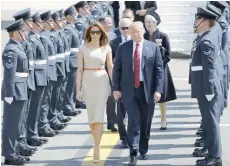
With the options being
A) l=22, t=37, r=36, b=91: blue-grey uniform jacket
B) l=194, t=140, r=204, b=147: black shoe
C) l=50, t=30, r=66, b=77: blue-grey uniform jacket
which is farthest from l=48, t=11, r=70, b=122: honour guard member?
l=194, t=140, r=204, b=147: black shoe

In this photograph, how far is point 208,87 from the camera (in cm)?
1235

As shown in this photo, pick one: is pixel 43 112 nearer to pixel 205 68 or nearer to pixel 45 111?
pixel 45 111

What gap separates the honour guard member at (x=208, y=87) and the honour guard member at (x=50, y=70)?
277cm

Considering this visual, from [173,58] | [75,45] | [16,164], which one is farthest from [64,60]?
[173,58]

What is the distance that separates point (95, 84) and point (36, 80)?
1382 mm

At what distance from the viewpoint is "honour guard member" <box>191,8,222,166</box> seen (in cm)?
1236

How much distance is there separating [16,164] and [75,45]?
4.31 m

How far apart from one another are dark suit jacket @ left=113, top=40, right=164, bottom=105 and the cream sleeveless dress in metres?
0.17

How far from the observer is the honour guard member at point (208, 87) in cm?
1236

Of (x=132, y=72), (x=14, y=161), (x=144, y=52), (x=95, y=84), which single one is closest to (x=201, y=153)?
(x=132, y=72)

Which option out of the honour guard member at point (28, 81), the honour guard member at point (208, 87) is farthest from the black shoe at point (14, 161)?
the honour guard member at point (208, 87)

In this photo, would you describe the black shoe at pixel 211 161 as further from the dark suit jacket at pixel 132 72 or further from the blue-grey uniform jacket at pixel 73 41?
the blue-grey uniform jacket at pixel 73 41

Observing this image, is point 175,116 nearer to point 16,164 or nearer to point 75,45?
point 75,45

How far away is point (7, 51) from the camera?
12.6 meters
